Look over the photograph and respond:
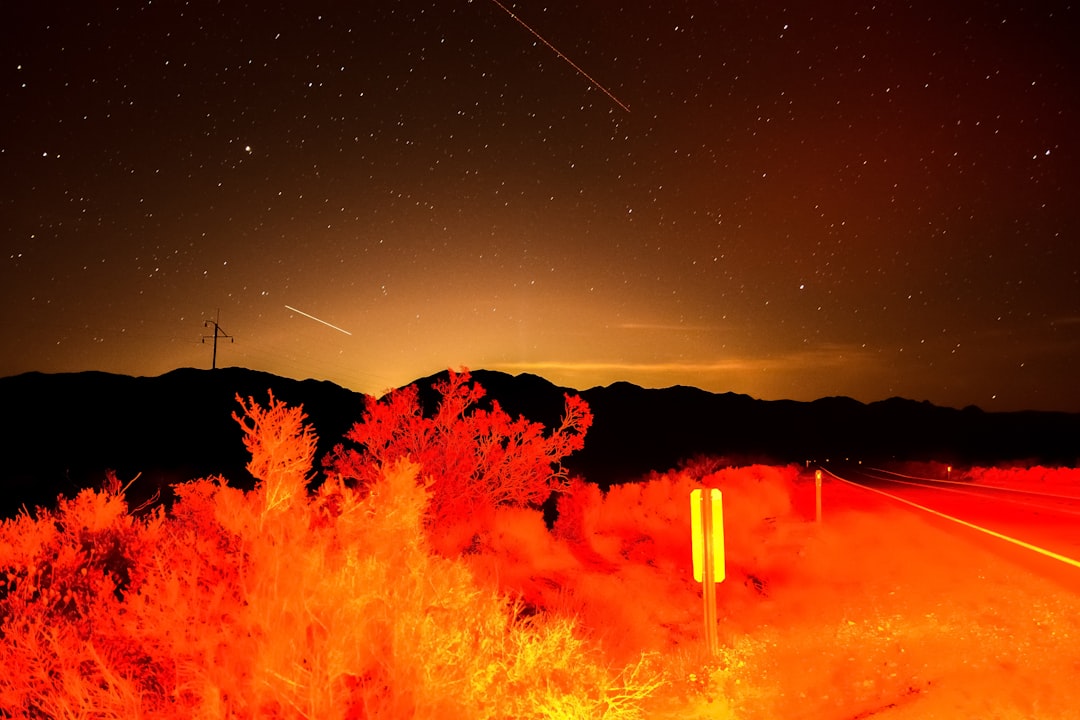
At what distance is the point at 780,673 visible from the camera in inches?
304

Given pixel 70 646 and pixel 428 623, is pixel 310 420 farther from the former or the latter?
pixel 428 623

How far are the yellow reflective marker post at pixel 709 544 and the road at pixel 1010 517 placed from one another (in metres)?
6.08

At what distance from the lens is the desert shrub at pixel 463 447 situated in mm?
14727

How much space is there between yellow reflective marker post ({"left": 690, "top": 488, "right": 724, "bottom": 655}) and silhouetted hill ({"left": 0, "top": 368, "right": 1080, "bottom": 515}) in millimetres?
8004

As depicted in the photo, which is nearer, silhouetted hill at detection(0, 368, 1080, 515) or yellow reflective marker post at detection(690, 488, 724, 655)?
yellow reflective marker post at detection(690, 488, 724, 655)

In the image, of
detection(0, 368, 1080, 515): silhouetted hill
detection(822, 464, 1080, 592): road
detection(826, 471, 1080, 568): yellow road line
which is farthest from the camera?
detection(0, 368, 1080, 515): silhouetted hill

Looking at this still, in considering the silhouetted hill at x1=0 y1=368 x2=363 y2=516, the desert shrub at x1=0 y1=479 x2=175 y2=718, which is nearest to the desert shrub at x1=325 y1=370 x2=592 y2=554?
the desert shrub at x1=0 y1=479 x2=175 y2=718

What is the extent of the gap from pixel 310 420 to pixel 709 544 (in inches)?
2252

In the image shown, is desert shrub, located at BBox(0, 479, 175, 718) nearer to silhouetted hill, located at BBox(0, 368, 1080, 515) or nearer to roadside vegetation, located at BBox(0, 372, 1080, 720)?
roadside vegetation, located at BBox(0, 372, 1080, 720)

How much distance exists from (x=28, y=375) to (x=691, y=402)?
93.3m

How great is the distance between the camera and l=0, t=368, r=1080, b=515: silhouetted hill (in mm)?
48281

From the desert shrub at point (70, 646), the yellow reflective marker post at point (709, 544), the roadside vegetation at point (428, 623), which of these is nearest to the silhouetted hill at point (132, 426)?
the roadside vegetation at point (428, 623)

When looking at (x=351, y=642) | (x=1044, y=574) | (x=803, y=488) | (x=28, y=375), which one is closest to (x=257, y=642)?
(x=351, y=642)

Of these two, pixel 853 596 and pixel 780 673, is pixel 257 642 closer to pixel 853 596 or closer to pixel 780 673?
pixel 780 673
